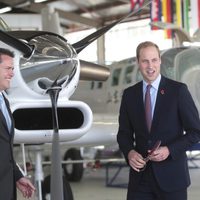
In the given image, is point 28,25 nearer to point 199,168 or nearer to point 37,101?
point 199,168

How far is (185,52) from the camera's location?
831 cm

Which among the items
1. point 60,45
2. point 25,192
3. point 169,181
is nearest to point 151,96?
point 169,181

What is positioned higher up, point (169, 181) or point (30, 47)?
point (30, 47)

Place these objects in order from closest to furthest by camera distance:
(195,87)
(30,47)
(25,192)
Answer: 1. (25,192)
2. (30,47)
3. (195,87)

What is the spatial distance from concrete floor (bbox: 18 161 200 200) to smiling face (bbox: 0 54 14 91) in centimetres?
459

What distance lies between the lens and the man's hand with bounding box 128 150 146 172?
3.32 meters

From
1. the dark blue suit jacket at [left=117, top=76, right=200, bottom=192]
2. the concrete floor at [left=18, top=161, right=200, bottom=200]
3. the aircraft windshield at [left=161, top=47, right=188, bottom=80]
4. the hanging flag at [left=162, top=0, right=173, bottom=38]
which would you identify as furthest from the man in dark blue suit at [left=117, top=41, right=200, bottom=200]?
→ the hanging flag at [left=162, top=0, right=173, bottom=38]

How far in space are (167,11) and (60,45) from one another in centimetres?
1086

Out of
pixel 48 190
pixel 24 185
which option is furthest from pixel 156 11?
pixel 24 185

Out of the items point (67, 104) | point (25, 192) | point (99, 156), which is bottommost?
point (99, 156)

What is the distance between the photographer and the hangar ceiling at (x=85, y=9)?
2465cm

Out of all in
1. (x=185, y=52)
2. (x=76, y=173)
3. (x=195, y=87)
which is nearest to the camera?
(x=195, y=87)

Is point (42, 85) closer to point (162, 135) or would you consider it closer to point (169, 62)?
point (162, 135)

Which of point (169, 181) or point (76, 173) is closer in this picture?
point (169, 181)
